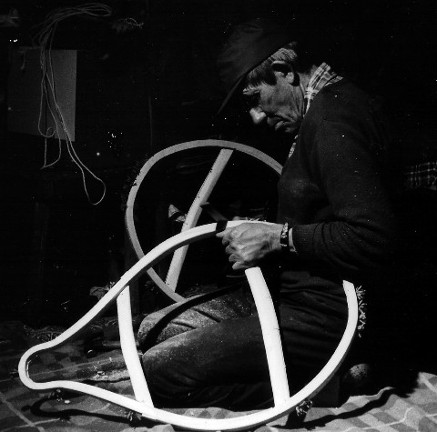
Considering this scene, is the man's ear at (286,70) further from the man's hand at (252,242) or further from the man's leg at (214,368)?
the man's leg at (214,368)

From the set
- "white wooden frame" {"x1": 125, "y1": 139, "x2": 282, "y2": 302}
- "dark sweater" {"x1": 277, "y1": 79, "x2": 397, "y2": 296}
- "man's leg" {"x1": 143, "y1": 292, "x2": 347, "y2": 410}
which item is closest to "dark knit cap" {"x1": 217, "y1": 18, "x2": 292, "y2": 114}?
"dark sweater" {"x1": 277, "y1": 79, "x2": 397, "y2": 296}

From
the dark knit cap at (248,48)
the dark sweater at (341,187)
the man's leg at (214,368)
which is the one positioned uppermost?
the dark knit cap at (248,48)

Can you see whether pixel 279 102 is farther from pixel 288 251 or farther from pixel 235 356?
pixel 235 356

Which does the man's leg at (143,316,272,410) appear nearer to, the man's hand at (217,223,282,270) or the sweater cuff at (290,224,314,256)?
the man's hand at (217,223,282,270)

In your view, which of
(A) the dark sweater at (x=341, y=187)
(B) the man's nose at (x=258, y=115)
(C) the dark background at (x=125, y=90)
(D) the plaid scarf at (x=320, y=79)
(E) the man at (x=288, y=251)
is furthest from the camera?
(C) the dark background at (x=125, y=90)

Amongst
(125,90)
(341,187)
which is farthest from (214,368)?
(125,90)

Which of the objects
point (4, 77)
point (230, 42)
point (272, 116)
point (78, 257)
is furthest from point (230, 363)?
point (4, 77)

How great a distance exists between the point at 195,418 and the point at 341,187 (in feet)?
3.61

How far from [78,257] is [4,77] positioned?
4.53 ft

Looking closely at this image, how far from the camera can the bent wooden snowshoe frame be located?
7.00ft

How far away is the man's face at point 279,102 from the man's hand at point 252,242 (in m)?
0.54

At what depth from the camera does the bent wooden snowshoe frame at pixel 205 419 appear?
213cm

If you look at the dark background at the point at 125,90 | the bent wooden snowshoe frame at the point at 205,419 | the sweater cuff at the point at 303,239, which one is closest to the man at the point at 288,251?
the sweater cuff at the point at 303,239

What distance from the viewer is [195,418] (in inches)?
85.2
